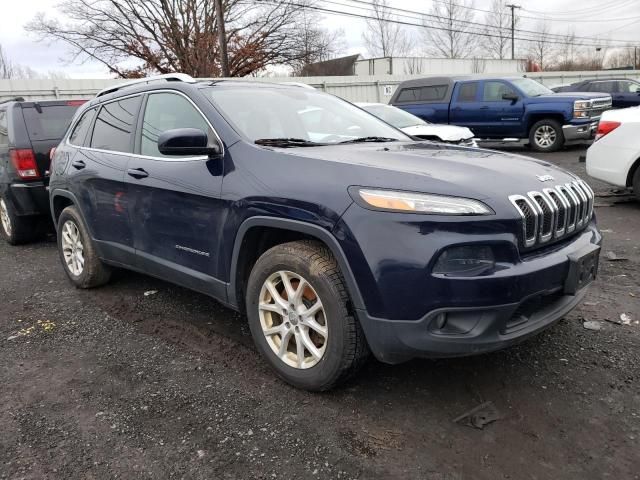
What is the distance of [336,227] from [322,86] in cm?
1843

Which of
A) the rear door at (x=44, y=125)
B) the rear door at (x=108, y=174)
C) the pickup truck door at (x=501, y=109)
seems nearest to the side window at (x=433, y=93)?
the pickup truck door at (x=501, y=109)

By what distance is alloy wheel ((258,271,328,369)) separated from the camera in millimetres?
2771

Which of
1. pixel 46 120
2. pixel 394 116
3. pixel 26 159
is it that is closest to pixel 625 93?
pixel 394 116

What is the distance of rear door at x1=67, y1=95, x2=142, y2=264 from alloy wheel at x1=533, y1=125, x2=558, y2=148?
11209mm

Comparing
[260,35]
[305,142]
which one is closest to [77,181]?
[305,142]

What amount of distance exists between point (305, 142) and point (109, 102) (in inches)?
83.6

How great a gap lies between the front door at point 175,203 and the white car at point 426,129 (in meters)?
4.46

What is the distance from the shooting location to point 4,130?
6.56m

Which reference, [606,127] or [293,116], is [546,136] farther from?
[293,116]

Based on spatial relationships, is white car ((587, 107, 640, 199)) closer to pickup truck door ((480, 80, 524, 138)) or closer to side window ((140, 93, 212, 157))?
side window ((140, 93, 212, 157))

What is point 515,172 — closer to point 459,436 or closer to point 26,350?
point 459,436

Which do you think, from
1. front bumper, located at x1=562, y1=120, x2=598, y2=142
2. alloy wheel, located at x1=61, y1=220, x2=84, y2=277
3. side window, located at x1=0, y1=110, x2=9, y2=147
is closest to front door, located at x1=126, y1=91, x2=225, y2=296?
alloy wheel, located at x1=61, y1=220, x2=84, y2=277

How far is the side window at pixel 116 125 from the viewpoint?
4031 millimetres

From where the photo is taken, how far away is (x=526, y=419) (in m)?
2.59
